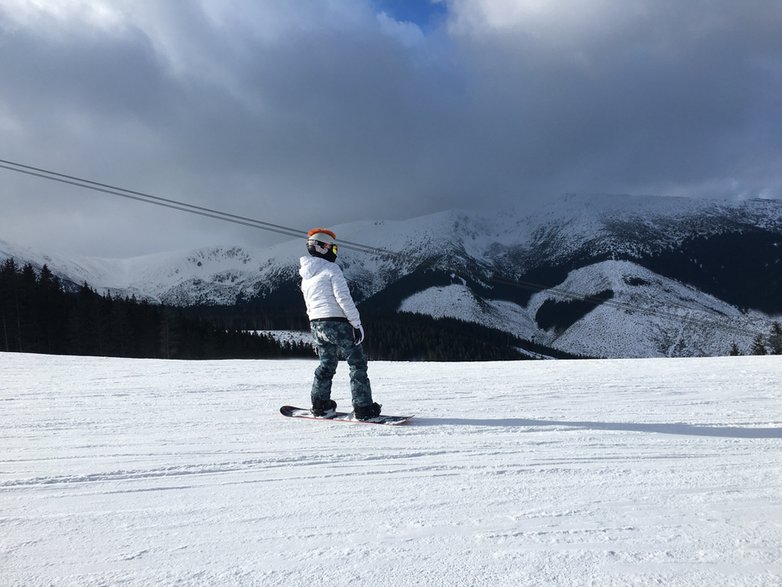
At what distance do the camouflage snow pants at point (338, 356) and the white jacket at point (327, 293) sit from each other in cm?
15

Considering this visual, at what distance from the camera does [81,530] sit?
2912 millimetres

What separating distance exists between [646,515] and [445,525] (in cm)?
136

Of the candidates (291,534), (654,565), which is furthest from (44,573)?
(654,565)

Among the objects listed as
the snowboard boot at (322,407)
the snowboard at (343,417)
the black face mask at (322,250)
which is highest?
the black face mask at (322,250)

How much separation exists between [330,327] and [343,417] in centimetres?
124

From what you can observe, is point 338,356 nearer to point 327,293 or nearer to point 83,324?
point 327,293

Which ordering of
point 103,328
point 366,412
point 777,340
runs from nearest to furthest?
point 366,412, point 103,328, point 777,340

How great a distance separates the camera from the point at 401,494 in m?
3.50

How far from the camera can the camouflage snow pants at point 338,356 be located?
6168 mm

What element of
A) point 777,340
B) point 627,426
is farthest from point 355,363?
point 777,340

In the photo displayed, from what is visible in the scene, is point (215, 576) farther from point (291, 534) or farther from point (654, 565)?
point (654, 565)

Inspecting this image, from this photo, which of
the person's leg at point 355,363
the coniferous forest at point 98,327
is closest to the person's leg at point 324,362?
the person's leg at point 355,363

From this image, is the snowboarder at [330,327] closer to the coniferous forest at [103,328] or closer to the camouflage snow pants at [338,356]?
the camouflage snow pants at [338,356]

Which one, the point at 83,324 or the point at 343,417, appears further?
the point at 83,324
